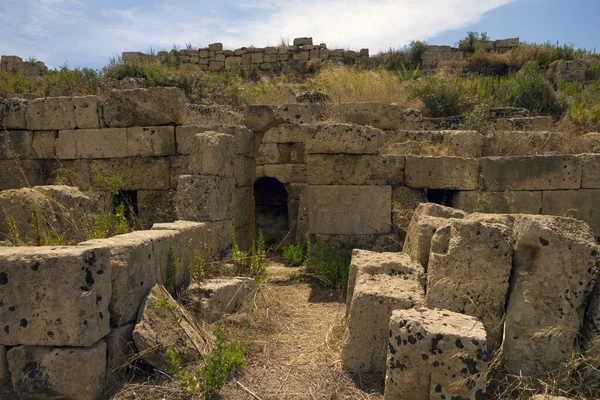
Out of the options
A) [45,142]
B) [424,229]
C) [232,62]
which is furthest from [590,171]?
[232,62]

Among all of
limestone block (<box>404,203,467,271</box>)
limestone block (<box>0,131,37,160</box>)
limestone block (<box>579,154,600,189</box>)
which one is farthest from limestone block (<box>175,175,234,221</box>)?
limestone block (<box>579,154,600,189</box>)

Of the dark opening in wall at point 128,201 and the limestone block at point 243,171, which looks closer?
the limestone block at point 243,171

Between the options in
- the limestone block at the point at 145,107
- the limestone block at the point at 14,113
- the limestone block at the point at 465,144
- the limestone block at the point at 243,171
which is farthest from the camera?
the limestone block at the point at 14,113

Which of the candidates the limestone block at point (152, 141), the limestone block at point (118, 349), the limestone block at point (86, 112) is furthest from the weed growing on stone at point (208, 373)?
the limestone block at point (86, 112)

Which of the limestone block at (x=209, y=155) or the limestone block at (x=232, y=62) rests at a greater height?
the limestone block at (x=232, y=62)

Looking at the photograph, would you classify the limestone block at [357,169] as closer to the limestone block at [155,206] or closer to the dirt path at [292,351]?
the dirt path at [292,351]

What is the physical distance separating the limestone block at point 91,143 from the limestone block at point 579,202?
6.52m

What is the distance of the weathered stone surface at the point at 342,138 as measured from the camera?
6.38 meters

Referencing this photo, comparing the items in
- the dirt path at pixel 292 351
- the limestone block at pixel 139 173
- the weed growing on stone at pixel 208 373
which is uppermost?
the limestone block at pixel 139 173

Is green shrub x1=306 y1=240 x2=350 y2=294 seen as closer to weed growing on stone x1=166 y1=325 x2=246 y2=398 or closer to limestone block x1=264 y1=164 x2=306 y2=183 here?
weed growing on stone x1=166 y1=325 x2=246 y2=398

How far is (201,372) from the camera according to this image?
327cm

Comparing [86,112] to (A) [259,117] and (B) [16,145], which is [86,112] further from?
(A) [259,117]

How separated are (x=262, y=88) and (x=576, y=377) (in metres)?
10.6

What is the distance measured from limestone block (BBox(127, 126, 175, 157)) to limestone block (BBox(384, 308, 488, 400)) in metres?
5.80
